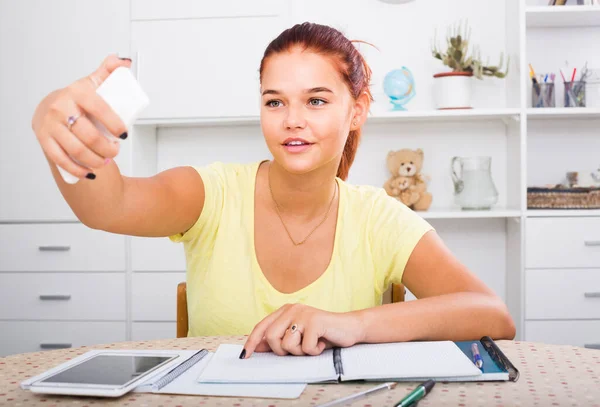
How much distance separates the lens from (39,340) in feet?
9.68

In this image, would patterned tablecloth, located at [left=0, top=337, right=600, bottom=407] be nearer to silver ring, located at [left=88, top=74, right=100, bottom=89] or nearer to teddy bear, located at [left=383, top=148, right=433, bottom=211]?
silver ring, located at [left=88, top=74, right=100, bottom=89]

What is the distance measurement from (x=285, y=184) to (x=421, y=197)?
153 cm

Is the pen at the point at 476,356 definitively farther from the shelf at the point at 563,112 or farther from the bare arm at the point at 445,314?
the shelf at the point at 563,112

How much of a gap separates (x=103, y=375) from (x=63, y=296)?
2.27 m

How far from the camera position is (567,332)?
274 cm

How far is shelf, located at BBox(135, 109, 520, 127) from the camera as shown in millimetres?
2816

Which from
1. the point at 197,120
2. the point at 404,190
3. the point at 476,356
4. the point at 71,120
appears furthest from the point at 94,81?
the point at 404,190

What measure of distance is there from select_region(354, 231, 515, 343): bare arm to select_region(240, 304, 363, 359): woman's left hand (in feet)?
0.13

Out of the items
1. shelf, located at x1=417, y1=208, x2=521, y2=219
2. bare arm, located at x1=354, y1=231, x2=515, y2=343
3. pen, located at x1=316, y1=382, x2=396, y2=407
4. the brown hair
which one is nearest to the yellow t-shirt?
bare arm, located at x1=354, y1=231, x2=515, y2=343

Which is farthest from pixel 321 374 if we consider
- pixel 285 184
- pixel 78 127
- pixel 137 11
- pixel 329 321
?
pixel 137 11

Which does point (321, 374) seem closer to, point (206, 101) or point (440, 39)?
point (206, 101)

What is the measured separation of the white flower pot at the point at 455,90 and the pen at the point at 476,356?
205 cm

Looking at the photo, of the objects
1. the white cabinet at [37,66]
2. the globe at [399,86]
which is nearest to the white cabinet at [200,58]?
the white cabinet at [37,66]

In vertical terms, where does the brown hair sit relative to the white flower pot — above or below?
below
